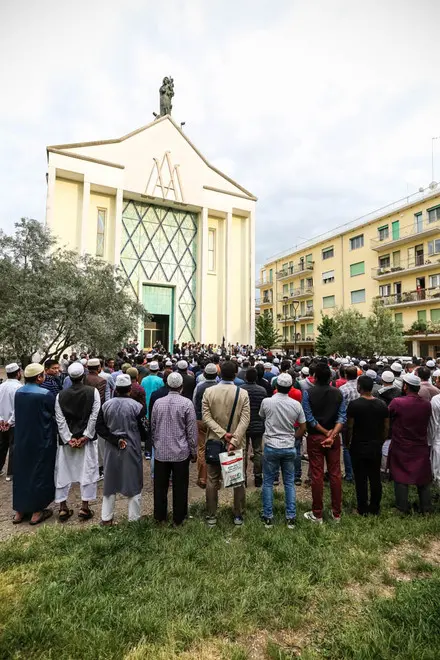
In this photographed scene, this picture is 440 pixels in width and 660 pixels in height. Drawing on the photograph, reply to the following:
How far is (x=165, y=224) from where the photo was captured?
29.5 m

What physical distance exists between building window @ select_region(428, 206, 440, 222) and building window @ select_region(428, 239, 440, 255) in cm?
180

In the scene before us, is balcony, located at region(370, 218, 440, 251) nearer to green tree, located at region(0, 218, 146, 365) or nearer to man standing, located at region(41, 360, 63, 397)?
green tree, located at region(0, 218, 146, 365)

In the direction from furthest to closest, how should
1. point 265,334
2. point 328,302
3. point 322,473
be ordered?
point 328,302 → point 265,334 → point 322,473

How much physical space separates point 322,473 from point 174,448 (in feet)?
6.07

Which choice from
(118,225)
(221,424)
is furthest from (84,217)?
(221,424)

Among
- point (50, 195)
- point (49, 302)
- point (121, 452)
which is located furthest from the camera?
point (50, 195)

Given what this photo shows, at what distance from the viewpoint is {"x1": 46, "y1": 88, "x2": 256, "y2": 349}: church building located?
25.6m

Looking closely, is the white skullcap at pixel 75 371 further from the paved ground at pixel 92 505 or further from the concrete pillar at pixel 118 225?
the concrete pillar at pixel 118 225

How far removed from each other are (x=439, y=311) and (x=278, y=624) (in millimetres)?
31803

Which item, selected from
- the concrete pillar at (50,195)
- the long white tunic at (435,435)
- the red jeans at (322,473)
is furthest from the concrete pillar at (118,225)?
the long white tunic at (435,435)

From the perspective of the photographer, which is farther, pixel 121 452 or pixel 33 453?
pixel 33 453

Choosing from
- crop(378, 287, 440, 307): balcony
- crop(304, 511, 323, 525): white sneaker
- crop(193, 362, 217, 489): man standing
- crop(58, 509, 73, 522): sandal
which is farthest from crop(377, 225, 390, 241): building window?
crop(58, 509, 73, 522): sandal

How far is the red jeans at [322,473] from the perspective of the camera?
4.45 m

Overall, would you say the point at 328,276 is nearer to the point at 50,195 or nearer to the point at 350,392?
the point at 50,195
